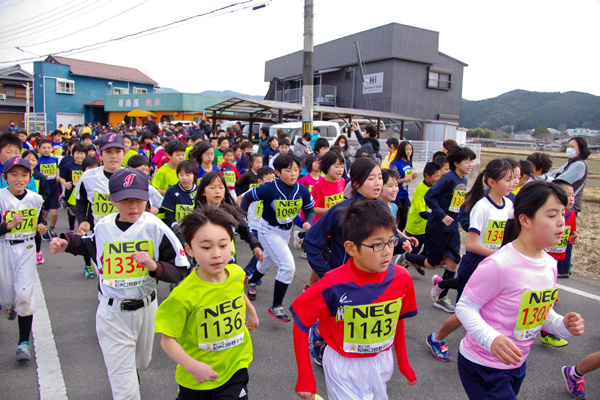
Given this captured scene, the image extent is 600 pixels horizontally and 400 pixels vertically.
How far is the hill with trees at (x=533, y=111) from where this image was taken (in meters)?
79.8

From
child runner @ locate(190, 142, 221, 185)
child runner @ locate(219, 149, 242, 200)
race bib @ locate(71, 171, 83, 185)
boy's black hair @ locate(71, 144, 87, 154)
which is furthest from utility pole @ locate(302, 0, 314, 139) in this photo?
race bib @ locate(71, 171, 83, 185)

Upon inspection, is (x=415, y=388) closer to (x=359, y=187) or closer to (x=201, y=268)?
(x=359, y=187)

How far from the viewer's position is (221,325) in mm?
2365

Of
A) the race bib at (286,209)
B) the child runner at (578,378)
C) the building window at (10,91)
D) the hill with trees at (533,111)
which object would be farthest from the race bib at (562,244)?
the hill with trees at (533,111)

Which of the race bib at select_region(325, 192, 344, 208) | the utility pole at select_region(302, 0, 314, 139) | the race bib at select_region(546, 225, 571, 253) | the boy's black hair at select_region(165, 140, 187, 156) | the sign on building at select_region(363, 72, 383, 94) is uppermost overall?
the sign on building at select_region(363, 72, 383, 94)

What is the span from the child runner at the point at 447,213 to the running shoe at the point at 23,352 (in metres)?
4.44

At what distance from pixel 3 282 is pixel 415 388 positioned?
3.92 meters

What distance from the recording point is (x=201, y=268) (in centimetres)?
241

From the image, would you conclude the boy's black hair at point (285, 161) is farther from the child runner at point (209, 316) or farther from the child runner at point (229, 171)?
the child runner at point (229, 171)

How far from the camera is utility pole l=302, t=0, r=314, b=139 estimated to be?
1137cm

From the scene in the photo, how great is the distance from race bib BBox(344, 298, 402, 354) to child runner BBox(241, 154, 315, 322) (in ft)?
7.68

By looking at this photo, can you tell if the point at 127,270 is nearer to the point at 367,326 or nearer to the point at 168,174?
the point at 367,326

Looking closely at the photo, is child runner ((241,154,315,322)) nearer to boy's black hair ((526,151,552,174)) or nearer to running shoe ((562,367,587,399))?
running shoe ((562,367,587,399))

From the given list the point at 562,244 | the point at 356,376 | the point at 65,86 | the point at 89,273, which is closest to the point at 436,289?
the point at 562,244
